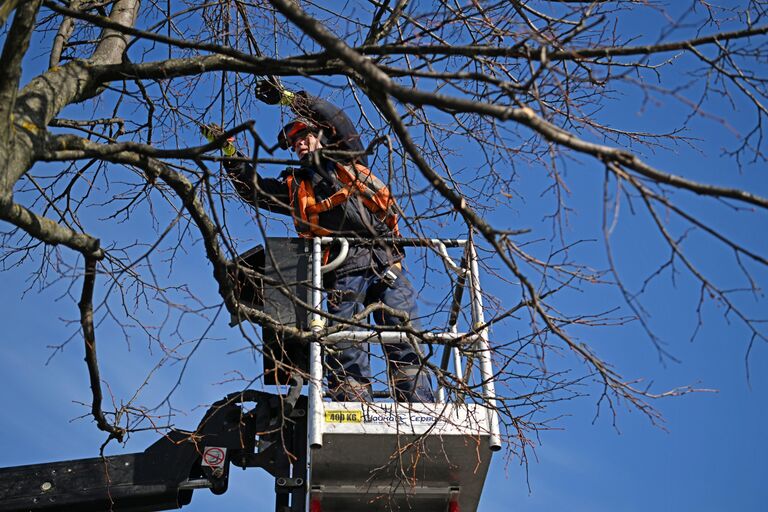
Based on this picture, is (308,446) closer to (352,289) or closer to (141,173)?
(352,289)

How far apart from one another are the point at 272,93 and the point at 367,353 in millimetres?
1835

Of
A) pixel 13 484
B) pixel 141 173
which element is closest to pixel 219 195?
pixel 141 173

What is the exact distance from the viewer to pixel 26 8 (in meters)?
4.07

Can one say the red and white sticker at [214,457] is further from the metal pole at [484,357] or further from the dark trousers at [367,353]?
the metal pole at [484,357]

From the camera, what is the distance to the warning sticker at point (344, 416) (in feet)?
16.5

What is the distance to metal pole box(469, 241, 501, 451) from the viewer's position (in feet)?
16.8

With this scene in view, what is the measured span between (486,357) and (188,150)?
1966 millimetres

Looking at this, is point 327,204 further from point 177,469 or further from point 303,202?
point 177,469

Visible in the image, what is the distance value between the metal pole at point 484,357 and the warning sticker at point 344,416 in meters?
0.62

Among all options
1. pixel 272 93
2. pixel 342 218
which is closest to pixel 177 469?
pixel 342 218

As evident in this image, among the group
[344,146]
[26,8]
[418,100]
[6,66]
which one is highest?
[344,146]

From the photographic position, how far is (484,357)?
520 cm

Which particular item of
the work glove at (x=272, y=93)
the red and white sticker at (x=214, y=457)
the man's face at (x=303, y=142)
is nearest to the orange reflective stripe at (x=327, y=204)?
the man's face at (x=303, y=142)

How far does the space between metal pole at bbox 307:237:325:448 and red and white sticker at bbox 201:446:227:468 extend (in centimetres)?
60
